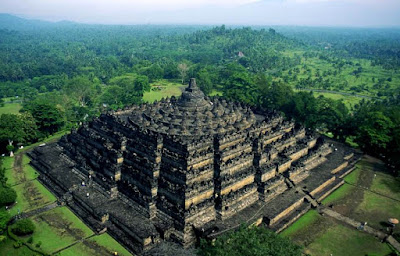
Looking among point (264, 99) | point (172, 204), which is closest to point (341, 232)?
point (172, 204)

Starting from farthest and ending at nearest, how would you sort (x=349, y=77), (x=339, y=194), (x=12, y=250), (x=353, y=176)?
(x=349, y=77), (x=353, y=176), (x=339, y=194), (x=12, y=250)

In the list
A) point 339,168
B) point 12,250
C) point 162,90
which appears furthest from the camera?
point 162,90

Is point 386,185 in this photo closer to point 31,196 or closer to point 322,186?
point 322,186

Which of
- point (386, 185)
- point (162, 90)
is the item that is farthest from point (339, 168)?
point (162, 90)

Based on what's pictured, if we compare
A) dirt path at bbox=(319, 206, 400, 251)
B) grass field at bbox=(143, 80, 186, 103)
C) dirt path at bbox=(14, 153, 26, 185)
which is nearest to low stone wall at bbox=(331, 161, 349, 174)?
dirt path at bbox=(319, 206, 400, 251)

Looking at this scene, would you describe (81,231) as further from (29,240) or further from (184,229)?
(184,229)

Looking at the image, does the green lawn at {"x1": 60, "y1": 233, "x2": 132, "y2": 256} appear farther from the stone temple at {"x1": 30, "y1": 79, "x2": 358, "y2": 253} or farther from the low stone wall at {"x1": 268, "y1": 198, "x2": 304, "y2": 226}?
the low stone wall at {"x1": 268, "y1": 198, "x2": 304, "y2": 226}

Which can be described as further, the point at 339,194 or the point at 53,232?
the point at 339,194
